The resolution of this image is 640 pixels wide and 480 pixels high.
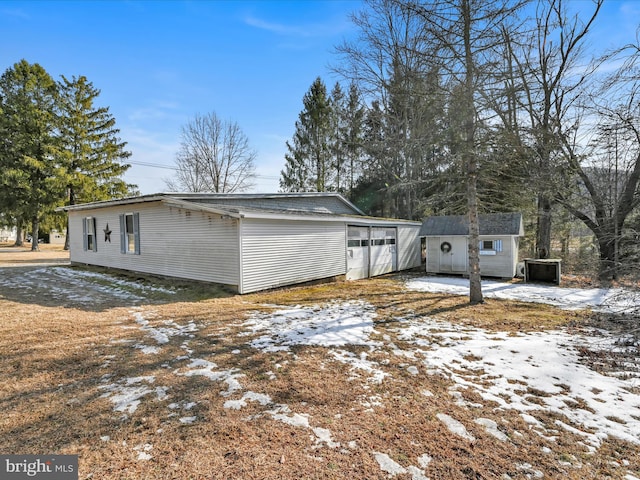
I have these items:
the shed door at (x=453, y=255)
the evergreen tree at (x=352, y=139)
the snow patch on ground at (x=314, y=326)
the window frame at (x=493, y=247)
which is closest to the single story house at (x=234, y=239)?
the shed door at (x=453, y=255)

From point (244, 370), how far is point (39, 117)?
26.7 m

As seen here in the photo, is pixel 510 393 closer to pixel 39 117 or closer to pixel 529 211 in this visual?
pixel 529 211

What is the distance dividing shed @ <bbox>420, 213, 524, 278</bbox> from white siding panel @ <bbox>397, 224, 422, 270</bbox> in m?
1.14

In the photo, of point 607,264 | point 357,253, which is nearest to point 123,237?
point 357,253

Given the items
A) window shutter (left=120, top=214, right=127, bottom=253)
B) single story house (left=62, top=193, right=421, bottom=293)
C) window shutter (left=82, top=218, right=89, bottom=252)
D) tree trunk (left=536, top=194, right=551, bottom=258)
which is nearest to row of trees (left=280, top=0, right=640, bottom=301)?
tree trunk (left=536, top=194, right=551, bottom=258)

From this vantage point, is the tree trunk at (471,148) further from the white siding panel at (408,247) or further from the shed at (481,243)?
the white siding panel at (408,247)

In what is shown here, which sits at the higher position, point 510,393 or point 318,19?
point 318,19

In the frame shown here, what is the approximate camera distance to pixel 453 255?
13359mm

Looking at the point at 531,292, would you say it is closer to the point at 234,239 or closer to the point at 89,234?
the point at 234,239

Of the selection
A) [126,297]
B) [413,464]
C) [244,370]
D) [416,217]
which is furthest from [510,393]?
[416,217]

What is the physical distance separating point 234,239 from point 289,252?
80.2 inches

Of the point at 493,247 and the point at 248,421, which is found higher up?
the point at 493,247

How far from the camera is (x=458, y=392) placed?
3373mm

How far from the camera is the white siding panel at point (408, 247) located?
15.1m
